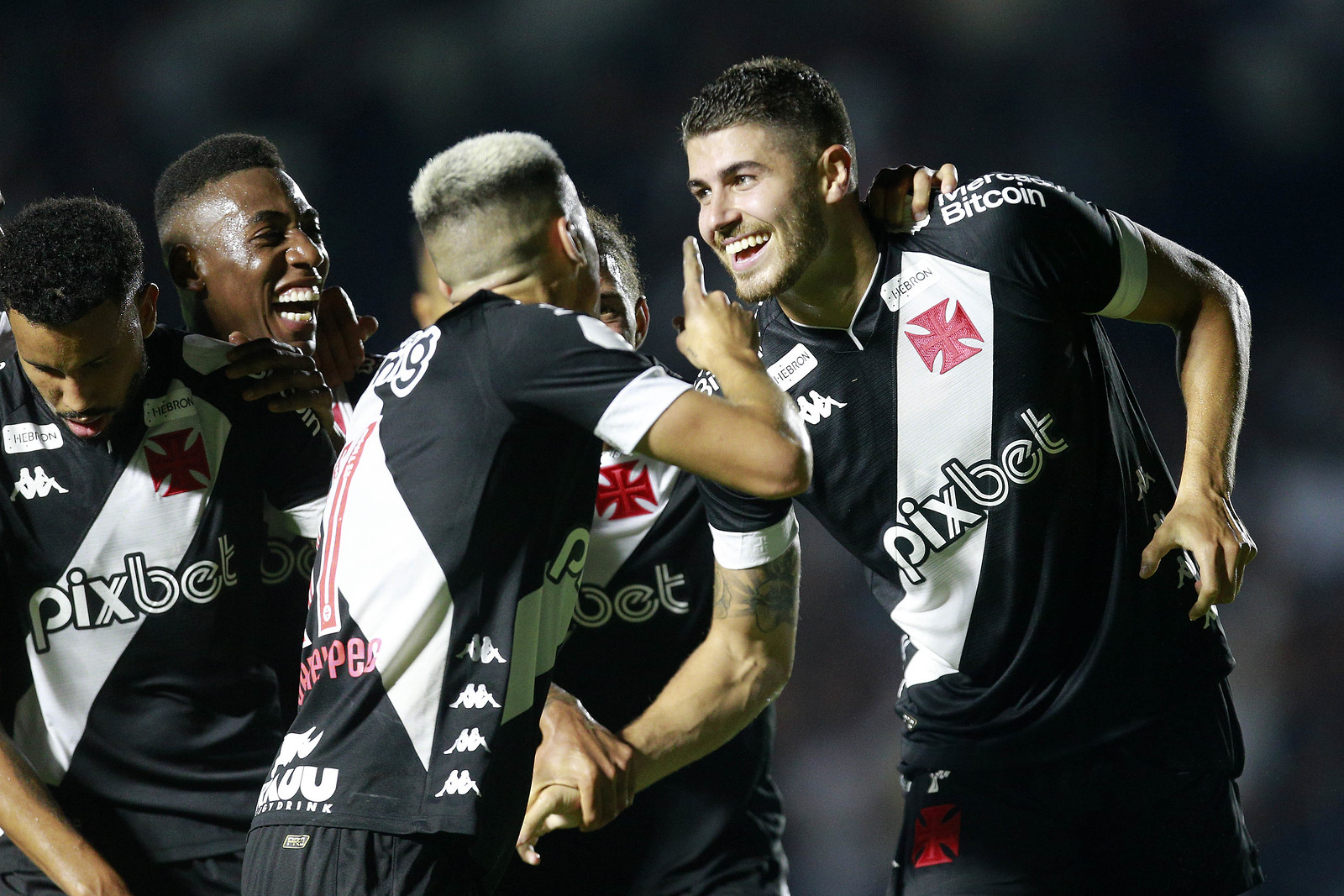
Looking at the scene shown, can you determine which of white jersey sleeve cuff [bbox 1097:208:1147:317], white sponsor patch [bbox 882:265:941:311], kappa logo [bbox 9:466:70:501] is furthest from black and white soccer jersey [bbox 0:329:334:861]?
white jersey sleeve cuff [bbox 1097:208:1147:317]

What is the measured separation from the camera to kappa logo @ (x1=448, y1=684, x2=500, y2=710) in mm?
1984

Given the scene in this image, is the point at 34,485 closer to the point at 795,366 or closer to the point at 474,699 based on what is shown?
the point at 474,699

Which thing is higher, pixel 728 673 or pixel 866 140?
pixel 866 140

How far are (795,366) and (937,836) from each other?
1016mm

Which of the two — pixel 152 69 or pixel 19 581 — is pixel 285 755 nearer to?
pixel 19 581

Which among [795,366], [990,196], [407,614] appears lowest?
[407,614]

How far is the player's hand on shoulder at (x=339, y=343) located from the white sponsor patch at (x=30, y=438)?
82 centimetres

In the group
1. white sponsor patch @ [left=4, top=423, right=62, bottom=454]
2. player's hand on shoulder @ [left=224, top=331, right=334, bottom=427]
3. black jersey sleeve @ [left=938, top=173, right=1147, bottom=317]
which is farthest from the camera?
player's hand on shoulder @ [left=224, top=331, right=334, bottom=427]

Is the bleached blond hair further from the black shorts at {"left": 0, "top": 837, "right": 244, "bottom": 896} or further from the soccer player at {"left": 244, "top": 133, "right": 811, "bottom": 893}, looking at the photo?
the black shorts at {"left": 0, "top": 837, "right": 244, "bottom": 896}

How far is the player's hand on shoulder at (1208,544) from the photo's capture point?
224 centimetres

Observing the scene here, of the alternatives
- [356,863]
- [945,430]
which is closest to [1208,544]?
[945,430]

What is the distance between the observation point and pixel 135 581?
8.94ft

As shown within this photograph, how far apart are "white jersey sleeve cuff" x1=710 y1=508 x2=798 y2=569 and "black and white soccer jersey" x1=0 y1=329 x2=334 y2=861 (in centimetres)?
99

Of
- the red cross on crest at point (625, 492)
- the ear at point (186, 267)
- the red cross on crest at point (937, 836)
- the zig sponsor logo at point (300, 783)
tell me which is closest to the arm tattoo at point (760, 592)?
the red cross on crest at point (625, 492)
